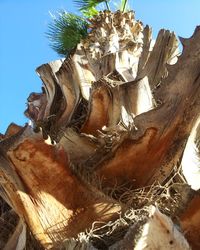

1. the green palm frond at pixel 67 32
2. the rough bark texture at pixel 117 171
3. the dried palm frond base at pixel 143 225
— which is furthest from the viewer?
the green palm frond at pixel 67 32

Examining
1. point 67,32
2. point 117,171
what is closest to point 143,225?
point 117,171

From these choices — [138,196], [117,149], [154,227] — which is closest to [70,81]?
[117,149]

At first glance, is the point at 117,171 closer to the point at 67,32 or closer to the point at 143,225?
the point at 143,225

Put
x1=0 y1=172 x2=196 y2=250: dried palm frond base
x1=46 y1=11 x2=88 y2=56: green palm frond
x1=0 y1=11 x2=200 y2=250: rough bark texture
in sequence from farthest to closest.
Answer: x1=46 y1=11 x2=88 y2=56: green palm frond → x1=0 y1=11 x2=200 y2=250: rough bark texture → x1=0 y1=172 x2=196 y2=250: dried palm frond base

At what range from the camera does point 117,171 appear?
2475mm

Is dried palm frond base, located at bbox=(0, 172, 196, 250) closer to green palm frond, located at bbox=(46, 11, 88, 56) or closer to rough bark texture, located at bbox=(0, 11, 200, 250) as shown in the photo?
rough bark texture, located at bbox=(0, 11, 200, 250)

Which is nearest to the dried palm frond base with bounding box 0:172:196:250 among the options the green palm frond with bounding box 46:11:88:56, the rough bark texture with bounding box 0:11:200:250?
the rough bark texture with bounding box 0:11:200:250

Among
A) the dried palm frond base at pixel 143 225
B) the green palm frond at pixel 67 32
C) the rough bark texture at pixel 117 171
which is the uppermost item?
the green palm frond at pixel 67 32

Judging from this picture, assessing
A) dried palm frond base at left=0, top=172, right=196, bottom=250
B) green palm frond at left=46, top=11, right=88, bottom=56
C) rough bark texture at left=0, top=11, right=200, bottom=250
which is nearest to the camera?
dried palm frond base at left=0, top=172, right=196, bottom=250

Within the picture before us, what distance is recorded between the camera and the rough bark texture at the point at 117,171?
209 centimetres

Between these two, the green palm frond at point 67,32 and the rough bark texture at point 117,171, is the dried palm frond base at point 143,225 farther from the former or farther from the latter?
the green palm frond at point 67,32

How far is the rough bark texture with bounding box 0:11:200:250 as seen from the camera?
2.09 metres

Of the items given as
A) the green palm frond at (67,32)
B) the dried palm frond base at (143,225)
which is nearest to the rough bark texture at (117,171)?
the dried palm frond base at (143,225)

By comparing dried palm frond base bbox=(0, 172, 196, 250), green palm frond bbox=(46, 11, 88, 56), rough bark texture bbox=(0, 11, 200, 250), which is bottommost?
dried palm frond base bbox=(0, 172, 196, 250)
